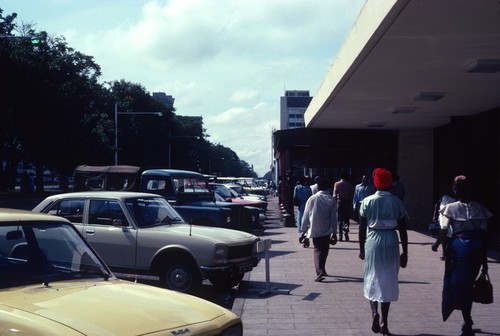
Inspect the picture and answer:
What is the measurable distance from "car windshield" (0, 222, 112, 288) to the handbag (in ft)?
12.4

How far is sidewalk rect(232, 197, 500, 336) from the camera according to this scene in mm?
7527

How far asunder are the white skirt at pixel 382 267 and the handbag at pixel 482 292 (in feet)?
2.55

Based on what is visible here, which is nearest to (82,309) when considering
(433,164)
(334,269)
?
(334,269)

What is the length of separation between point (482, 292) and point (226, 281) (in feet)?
14.4

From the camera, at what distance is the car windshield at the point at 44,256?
4.51m

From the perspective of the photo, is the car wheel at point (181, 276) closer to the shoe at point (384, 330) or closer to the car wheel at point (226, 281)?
the car wheel at point (226, 281)

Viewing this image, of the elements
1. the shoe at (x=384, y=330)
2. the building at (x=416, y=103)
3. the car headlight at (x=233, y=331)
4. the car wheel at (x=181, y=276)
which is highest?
the building at (x=416, y=103)

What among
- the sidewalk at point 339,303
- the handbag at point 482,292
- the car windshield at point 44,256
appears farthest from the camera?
the sidewalk at point 339,303

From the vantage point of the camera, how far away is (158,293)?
4594 millimetres

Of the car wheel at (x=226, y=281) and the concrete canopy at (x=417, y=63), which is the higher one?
A: the concrete canopy at (x=417, y=63)

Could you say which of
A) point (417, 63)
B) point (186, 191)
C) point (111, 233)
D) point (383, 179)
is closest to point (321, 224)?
point (417, 63)

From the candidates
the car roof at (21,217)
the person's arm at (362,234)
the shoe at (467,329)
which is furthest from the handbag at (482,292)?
the car roof at (21,217)

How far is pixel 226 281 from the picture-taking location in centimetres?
1012

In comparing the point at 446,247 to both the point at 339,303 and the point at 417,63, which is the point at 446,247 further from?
the point at 417,63
